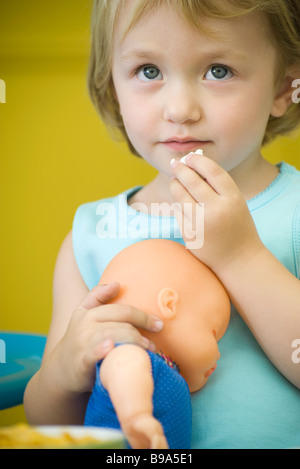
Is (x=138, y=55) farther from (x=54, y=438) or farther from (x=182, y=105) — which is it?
(x=54, y=438)

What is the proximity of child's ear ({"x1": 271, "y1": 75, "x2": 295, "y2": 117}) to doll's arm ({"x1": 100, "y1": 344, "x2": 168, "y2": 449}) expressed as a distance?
1.48 ft

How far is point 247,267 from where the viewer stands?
0.60 m

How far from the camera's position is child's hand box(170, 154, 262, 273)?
1.96ft

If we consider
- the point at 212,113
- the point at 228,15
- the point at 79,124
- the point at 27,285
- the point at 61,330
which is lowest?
the point at 61,330

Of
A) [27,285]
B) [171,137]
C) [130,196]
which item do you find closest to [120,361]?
[171,137]

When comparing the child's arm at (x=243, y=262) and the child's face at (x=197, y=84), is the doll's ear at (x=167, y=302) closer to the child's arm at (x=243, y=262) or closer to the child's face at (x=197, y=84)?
the child's arm at (x=243, y=262)

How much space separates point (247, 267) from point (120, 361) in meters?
0.20

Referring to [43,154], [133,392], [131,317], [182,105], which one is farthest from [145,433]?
[43,154]

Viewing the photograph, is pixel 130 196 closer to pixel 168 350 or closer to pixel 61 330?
pixel 61 330

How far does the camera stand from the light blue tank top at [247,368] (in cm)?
63

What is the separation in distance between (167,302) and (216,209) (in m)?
0.11

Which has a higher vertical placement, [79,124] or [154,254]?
[79,124]
